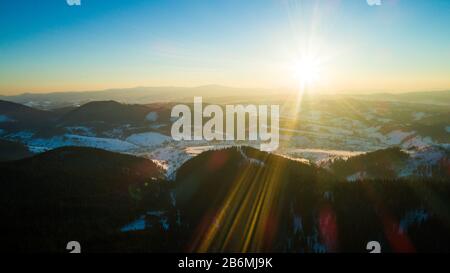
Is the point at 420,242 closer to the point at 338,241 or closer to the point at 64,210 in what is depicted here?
the point at 338,241

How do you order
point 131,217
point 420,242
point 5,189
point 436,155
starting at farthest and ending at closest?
point 5,189 → point 131,217 → point 436,155 → point 420,242

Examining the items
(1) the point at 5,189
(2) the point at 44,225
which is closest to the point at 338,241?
(2) the point at 44,225

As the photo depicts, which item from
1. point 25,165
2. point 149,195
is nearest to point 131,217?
point 149,195

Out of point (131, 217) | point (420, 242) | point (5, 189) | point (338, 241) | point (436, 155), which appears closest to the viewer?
point (420, 242)

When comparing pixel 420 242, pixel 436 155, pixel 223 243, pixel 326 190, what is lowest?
pixel 223 243

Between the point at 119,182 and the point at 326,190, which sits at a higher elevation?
the point at 326,190

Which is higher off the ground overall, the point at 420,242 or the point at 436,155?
the point at 436,155

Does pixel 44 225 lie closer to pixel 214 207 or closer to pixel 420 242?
pixel 214 207

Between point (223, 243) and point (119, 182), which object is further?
point (119, 182)

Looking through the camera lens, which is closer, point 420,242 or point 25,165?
point 420,242
